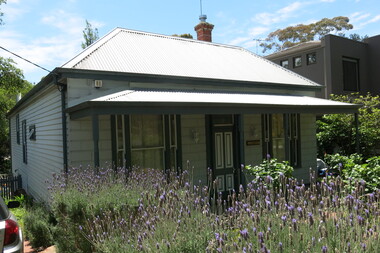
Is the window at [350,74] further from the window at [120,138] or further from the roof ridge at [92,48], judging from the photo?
the window at [120,138]

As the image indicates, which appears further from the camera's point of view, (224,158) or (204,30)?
(204,30)

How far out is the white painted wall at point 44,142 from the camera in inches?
341

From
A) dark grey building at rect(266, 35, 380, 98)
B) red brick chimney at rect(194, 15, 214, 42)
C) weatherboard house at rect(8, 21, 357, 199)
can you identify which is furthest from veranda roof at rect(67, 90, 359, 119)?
dark grey building at rect(266, 35, 380, 98)

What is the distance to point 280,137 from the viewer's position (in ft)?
37.7

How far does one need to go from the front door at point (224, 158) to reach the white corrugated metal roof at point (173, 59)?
68.4 inches

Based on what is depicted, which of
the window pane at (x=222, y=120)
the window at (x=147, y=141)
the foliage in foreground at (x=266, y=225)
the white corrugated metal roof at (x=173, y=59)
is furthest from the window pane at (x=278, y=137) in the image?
the foliage in foreground at (x=266, y=225)

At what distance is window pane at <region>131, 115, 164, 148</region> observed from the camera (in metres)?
8.63

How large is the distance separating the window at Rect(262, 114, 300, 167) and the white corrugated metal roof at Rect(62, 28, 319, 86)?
4.37 ft

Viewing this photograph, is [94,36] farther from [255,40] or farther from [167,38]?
[255,40]

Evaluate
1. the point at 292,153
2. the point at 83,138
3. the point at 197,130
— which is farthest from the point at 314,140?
the point at 83,138

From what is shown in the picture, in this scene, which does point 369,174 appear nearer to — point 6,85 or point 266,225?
point 266,225

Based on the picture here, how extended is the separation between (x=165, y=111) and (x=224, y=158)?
3.47 metres

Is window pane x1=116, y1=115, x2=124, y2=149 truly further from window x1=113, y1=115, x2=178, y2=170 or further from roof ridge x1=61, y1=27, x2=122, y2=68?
roof ridge x1=61, y1=27, x2=122, y2=68

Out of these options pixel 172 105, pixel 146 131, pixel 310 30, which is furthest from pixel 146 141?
pixel 310 30
